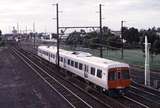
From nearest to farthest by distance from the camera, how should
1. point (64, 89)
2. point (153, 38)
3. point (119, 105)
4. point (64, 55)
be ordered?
point (119, 105), point (64, 89), point (64, 55), point (153, 38)

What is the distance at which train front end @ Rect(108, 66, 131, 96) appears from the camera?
25.9m

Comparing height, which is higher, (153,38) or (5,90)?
(153,38)

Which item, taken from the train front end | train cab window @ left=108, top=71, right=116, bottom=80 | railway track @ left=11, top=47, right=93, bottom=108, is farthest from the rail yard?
train cab window @ left=108, top=71, right=116, bottom=80

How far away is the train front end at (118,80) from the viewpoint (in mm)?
25875

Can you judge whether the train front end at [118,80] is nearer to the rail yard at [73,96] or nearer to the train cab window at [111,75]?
the train cab window at [111,75]

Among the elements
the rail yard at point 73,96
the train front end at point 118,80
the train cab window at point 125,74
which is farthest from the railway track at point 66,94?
the train cab window at point 125,74

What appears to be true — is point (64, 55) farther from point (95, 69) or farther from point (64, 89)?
point (95, 69)

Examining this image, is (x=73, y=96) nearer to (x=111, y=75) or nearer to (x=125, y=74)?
(x=111, y=75)

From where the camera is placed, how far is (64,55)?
4222cm

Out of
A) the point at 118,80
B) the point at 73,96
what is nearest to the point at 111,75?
the point at 118,80

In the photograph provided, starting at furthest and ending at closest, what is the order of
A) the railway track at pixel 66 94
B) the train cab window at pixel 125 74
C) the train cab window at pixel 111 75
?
the train cab window at pixel 125 74
the train cab window at pixel 111 75
the railway track at pixel 66 94

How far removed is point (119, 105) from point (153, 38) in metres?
32.7

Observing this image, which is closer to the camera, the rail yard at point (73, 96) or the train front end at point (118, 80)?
the rail yard at point (73, 96)

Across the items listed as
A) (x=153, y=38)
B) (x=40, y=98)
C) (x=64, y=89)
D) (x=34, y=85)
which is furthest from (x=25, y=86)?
(x=153, y=38)
